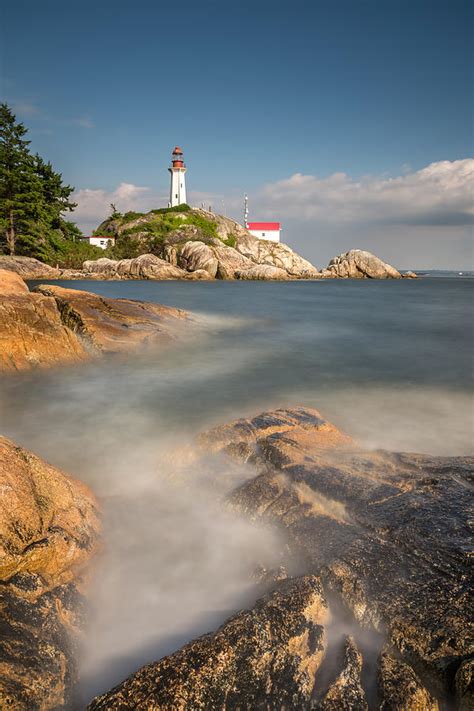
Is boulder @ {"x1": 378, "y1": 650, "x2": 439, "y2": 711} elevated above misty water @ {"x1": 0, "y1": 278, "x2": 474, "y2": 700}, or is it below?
above

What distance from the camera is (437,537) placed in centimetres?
293

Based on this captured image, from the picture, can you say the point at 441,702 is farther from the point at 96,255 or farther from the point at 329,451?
the point at 96,255

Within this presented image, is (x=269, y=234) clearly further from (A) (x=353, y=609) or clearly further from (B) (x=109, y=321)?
(A) (x=353, y=609)

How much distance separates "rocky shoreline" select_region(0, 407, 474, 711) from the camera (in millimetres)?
1986

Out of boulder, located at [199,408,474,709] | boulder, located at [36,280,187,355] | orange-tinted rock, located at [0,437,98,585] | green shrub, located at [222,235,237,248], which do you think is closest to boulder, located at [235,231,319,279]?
green shrub, located at [222,235,237,248]

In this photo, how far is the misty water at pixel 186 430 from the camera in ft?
9.48

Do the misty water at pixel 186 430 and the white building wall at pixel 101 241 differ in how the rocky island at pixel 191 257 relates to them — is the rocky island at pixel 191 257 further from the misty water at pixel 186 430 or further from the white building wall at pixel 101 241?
the misty water at pixel 186 430

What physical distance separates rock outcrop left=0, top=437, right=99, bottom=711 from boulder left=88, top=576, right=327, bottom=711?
1.27 ft

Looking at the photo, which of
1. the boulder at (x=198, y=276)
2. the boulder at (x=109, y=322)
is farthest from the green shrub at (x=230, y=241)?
the boulder at (x=109, y=322)

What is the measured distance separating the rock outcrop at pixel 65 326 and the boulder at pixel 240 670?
26.3ft

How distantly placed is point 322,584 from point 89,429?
16.1 feet

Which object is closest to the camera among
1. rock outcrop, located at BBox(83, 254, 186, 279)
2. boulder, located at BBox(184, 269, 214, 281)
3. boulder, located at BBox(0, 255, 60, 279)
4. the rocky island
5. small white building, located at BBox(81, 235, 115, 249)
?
boulder, located at BBox(0, 255, 60, 279)

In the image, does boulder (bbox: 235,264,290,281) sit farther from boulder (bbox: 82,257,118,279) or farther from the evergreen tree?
the evergreen tree

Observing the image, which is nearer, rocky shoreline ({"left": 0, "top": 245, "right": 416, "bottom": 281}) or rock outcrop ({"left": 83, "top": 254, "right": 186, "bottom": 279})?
rocky shoreline ({"left": 0, "top": 245, "right": 416, "bottom": 281})
